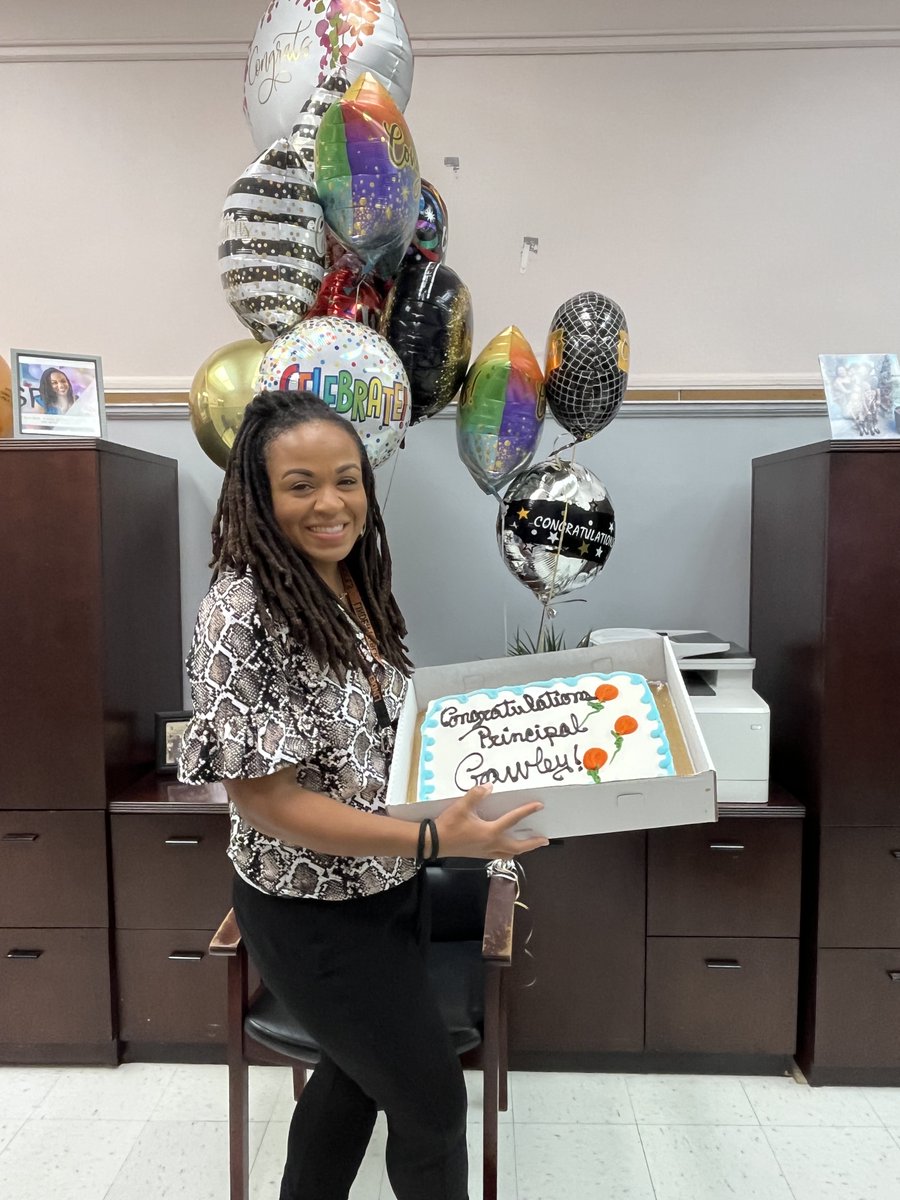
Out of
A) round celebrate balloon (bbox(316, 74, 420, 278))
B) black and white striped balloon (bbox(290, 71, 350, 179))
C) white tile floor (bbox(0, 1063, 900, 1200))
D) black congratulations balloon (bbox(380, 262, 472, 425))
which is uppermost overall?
black and white striped balloon (bbox(290, 71, 350, 179))

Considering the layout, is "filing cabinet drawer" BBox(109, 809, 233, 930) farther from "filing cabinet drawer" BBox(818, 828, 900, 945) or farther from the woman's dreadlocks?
"filing cabinet drawer" BBox(818, 828, 900, 945)

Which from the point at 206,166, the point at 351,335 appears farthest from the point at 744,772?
the point at 206,166

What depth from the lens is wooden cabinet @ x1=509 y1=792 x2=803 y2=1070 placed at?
1835mm

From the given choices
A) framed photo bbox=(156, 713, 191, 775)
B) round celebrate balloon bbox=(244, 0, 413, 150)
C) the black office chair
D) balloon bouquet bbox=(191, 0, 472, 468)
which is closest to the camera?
the black office chair

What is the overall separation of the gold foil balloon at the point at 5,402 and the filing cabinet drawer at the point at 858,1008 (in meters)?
2.30

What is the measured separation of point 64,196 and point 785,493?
2108mm

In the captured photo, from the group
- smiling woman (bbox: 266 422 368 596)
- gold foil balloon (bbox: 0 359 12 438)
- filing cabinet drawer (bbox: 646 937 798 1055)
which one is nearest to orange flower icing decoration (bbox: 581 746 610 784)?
smiling woman (bbox: 266 422 368 596)

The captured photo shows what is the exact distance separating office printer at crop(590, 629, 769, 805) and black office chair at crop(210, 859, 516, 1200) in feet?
2.01

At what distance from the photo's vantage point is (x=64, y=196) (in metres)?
2.22

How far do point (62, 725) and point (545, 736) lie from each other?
1.33 metres

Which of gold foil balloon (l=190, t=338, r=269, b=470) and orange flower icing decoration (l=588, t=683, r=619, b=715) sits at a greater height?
gold foil balloon (l=190, t=338, r=269, b=470)

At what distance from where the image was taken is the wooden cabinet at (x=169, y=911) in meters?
1.87

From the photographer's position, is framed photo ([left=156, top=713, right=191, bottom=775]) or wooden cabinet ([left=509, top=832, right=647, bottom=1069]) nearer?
wooden cabinet ([left=509, top=832, right=647, bottom=1069])

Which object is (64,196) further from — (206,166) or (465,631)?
(465,631)
